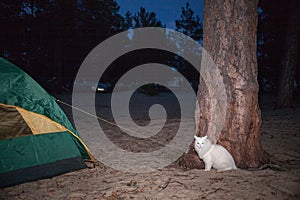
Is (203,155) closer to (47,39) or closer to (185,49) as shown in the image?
(47,39)

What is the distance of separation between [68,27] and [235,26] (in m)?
19.8

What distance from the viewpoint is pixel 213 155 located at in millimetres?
2854

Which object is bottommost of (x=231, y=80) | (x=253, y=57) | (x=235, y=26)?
(x=231, y=80)

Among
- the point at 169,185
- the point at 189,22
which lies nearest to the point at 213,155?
the point at 169,185

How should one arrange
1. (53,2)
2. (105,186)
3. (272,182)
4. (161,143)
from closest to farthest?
(272,182) < (105,186) < (161,143) < (53,2)

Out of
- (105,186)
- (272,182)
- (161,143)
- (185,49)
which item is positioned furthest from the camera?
(185,49)

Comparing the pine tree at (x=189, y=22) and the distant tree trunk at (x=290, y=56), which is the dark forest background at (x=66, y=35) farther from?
the pine tree at (x=189, y=22)

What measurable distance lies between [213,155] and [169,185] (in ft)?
2.71

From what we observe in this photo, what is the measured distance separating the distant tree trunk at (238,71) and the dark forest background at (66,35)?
1112 cm

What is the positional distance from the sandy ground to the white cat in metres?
0.10

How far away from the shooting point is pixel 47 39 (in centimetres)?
1956

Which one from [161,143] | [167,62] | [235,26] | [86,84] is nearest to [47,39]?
[86,84]

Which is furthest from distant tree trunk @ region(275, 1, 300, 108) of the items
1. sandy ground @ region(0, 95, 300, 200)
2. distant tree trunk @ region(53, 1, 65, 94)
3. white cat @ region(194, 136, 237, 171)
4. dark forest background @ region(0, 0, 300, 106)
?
distant tree trunk @ region(53, 1, 65, 94)

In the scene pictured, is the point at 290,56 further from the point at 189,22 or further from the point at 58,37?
the point at 189,22
